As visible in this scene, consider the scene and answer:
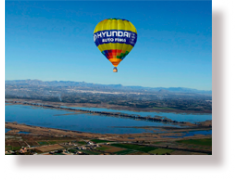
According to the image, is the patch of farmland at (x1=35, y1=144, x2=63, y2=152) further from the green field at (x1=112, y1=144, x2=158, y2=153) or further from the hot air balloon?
the hot air balloon

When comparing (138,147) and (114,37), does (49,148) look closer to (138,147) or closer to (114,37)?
(138,147)

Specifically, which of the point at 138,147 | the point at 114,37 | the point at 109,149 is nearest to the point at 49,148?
the point at 109,149

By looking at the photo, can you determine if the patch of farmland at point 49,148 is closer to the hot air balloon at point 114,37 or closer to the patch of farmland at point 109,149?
the patch of farmland at point 109,149

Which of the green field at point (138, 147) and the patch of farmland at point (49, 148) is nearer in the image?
the patch of farmland at point (49, 148)

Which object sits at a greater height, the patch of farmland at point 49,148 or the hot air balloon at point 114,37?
the hot air balloon at point 114,37

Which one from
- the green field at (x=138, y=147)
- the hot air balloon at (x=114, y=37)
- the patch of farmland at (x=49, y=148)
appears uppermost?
the hot air balloon at (x=114, y=37)

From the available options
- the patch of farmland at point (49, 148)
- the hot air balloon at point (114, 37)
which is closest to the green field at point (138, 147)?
the patch of farmland at point (49, 148)

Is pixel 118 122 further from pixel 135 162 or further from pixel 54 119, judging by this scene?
pixel 135 162

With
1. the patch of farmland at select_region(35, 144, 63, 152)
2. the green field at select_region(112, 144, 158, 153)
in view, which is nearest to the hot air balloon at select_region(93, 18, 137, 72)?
the green field at select_region(112, 144, 158, 153)

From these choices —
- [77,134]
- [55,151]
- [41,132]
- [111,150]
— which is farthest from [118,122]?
[55,151]

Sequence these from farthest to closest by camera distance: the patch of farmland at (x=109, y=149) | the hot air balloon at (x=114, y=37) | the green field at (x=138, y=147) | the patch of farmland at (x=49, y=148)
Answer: the green field at (x=138, y=147) → the patch of farmland at (x=109, y=149) → the patch of farmland at (x=49, y=148) → the hot air balloon at (x=114, y=37)
